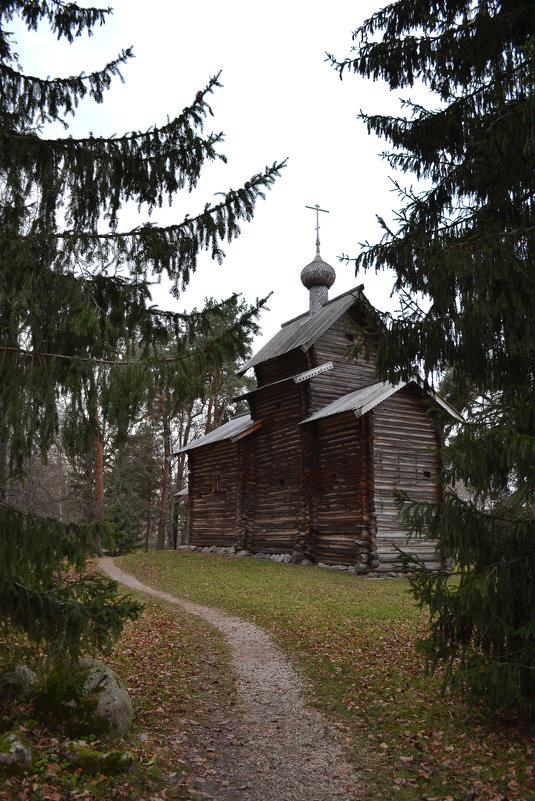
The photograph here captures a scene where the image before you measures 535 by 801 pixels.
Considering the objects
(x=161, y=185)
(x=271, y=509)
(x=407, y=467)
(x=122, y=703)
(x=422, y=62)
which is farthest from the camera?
(x=271, y=509)

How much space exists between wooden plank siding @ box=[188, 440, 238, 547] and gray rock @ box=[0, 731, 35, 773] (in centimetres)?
2169

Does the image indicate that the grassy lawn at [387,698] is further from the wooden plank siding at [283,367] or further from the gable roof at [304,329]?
the gable roof at [304,329]

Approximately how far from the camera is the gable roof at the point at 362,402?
19.4 m

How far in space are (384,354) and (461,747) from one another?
454 centimetres

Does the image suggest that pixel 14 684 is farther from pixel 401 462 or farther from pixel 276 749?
pixel 401 462

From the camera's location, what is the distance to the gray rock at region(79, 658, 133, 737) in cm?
611

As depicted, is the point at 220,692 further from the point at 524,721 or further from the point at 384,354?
the point at 384,354

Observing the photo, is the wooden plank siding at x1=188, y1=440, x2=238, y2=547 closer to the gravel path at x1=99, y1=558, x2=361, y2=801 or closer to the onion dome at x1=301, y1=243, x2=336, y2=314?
the onion dome at x1=301, y1=243, x2=336, y2=314

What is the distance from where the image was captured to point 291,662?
31.5ft

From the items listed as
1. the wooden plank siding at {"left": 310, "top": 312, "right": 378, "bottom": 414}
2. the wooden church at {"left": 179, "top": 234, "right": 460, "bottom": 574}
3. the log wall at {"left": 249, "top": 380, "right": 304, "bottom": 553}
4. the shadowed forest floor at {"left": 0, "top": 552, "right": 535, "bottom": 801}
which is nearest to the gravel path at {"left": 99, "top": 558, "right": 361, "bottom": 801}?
the shadowed forest floor at {"left": 0, "top": 552, "right": 535, "bottom": 801}

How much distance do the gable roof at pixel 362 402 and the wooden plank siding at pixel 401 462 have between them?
26.4 inches

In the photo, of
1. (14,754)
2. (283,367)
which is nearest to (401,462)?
(283,367)

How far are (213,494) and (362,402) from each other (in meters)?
11.5

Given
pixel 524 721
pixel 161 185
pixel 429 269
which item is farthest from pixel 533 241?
pixel 524 721
